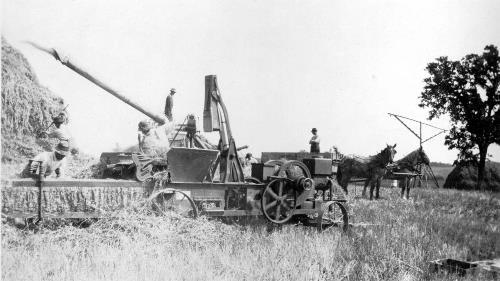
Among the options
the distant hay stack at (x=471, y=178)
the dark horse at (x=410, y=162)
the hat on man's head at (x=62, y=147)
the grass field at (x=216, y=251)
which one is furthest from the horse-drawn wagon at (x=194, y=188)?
the distant hay stack at (x=471, y=178)

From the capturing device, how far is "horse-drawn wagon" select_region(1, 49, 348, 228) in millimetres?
5922

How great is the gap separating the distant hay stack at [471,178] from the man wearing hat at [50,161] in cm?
2695

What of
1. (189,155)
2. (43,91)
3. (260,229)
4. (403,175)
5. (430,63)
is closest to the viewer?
(189,155)

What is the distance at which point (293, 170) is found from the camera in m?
8.32

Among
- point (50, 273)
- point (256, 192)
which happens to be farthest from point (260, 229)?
point (50, 273)

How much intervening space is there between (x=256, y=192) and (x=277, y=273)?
3.26 metres

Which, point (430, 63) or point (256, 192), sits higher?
point (430, 63)

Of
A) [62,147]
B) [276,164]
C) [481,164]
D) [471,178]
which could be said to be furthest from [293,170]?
[471,178]

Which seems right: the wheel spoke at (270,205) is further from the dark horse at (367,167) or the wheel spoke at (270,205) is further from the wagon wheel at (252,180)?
the dark horse at (367,167)

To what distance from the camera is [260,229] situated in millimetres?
7754

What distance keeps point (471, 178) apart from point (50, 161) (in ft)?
92.2

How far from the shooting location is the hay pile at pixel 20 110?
980cm

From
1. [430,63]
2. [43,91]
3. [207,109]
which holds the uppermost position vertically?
[430,63]

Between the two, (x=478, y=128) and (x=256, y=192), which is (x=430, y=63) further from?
(x=256, y=192)
